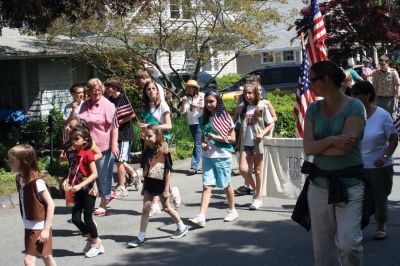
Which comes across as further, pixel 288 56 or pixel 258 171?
pixel 288 56

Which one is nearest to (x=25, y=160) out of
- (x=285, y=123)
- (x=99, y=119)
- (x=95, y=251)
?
(x=95, y=251)

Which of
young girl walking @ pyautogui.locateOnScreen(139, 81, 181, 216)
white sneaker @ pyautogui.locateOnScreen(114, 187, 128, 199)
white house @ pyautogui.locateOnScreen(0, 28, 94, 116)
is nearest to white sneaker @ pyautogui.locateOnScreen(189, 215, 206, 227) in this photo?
young girl walking @ pyautogui.locateOnScreen(139, 81, 181, 216)

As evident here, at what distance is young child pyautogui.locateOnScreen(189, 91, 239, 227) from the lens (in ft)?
26.2

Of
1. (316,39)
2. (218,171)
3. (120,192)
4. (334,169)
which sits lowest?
(120,192)

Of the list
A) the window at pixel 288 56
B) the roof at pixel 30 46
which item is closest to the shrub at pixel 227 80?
the window at pixel 288 56

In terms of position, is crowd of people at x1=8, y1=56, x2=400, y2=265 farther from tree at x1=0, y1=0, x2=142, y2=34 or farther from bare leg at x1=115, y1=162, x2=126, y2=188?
tree at x1=0, y1=0, x2=142, y2=34

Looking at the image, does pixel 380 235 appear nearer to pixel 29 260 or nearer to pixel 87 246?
pixel 87 246

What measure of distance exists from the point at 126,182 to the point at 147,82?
3.06 m

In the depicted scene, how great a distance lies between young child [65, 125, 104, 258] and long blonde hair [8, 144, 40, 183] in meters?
1.40

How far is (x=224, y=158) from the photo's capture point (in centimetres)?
802

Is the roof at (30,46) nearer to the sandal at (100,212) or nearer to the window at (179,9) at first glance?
the window at (179,9)

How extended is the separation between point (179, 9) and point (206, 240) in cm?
1129

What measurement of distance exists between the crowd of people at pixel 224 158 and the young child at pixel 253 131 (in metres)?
0.01

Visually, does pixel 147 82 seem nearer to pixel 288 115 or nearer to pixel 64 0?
pixel 64 0
